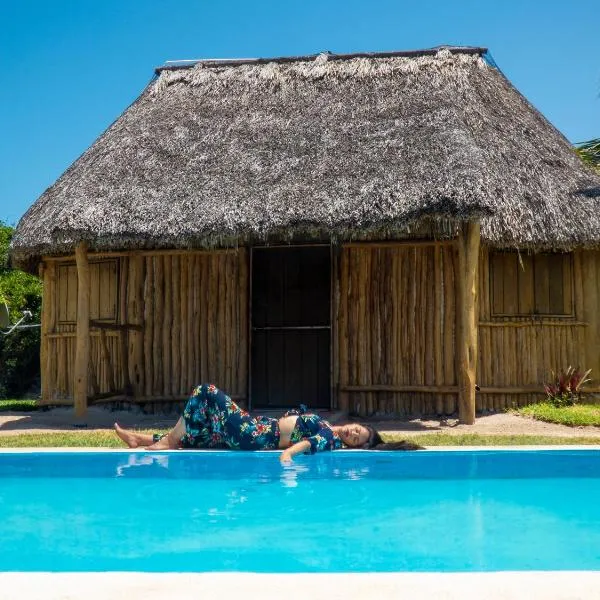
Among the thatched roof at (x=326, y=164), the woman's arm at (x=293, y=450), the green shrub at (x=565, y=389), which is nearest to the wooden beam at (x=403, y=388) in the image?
the green shrub at (x=565, y=389)

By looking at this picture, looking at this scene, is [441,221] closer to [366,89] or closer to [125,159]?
[366,89]

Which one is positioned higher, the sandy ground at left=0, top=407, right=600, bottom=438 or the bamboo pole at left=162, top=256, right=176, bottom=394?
the bamboo pole at left=162, top=256, right=176, bottom=394

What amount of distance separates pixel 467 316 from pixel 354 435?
3.43 m

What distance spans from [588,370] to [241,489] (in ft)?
21.6

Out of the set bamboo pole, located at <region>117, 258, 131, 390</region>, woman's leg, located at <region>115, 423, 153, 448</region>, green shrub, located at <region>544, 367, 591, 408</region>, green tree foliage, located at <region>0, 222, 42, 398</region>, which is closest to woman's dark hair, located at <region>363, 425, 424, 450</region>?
woman's leg, located at <region>115, 423, 153, 448</region>

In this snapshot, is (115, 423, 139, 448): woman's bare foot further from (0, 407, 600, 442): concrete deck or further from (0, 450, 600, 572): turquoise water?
(0, 407, 600, 442): concrete deck

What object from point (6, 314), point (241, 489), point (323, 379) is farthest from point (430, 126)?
point (6, 314)

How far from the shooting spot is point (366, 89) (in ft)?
38.6

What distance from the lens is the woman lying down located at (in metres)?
6.45

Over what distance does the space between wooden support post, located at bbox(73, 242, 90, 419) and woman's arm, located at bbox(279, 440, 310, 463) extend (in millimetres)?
4804

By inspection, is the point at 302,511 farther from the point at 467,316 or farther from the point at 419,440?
the point at 467,316

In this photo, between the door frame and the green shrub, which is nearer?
the green shrub

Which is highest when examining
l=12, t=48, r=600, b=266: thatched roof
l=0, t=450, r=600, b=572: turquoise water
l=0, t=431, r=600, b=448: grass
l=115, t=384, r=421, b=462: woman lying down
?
l=12, t=48, r=600, b=266: thatched roof
